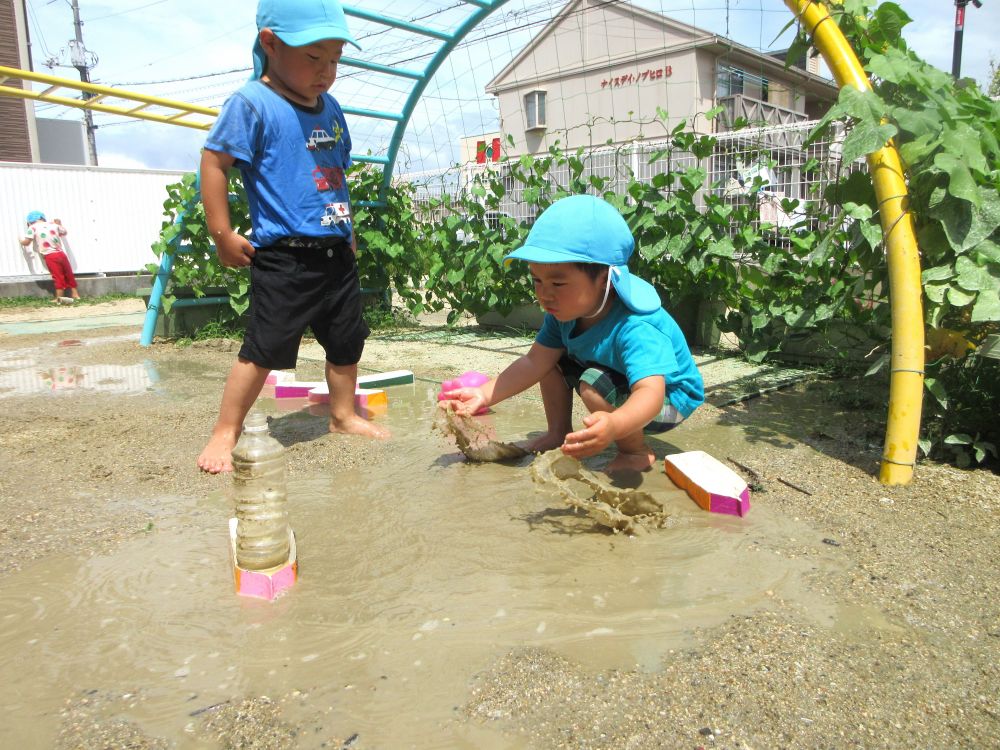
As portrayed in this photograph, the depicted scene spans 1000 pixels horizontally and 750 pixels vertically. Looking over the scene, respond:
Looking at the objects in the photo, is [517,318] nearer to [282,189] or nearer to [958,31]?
[282,189]

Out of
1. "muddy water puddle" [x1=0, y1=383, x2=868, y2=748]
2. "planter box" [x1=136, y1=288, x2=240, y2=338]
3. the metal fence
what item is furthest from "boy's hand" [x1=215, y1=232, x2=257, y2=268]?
"planter box" [x1=136, y1=288, x2=240, y2=338]

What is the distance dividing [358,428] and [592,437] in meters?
1.43

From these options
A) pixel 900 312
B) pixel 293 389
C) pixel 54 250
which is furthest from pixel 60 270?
pixel 900 312

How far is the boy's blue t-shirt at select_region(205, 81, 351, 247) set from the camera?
8.88 feet

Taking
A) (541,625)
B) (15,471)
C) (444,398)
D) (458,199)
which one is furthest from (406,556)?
(458,199)

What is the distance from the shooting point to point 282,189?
112 inches

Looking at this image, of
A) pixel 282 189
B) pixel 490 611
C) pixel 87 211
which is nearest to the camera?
pixel 490 611

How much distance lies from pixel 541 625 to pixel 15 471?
2161 millimetres

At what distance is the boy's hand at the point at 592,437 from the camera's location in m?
2.06

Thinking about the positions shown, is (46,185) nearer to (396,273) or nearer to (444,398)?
(396,273)

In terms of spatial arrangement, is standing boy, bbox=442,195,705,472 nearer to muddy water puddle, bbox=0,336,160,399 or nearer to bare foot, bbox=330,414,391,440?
bare foot, bbox=330,414,391,440

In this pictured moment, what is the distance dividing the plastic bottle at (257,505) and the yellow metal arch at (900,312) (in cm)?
198

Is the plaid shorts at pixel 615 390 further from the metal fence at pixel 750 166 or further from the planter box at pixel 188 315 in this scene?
the planter box at pixel 188 315

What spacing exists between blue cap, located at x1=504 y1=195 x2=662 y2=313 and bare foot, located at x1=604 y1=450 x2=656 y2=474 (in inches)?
23.1
